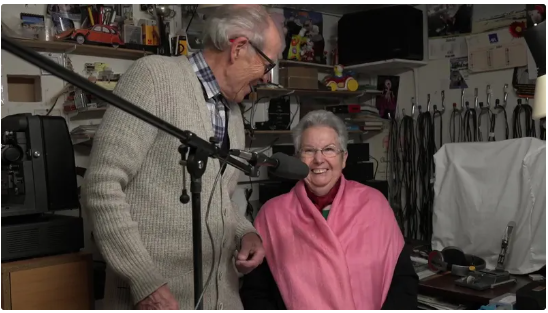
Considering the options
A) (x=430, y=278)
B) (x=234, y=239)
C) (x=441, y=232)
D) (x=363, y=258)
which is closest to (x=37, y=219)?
(x=234, y=239)

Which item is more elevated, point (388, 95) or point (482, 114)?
point (388, 95)

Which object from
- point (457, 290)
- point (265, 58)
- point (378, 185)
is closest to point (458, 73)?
point (378, 185)

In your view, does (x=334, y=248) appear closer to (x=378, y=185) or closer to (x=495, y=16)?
(x=378, y=185)

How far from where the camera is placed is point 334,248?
78.4 inches

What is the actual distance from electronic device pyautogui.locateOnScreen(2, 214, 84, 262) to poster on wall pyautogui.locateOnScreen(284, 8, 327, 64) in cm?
207

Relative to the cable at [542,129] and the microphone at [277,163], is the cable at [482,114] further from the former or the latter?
the microphone at [277,163]

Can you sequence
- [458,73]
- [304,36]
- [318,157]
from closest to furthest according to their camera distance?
1. [318,157]
2. [458,73]
3. [304,36]

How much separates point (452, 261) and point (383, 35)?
5.95ft

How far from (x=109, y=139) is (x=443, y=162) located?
211cm

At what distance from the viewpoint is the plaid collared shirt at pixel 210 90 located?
1442mm

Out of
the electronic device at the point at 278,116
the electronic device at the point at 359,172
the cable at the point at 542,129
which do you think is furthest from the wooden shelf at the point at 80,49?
the cable at the point at 542,129

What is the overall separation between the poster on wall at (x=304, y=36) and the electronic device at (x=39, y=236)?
207 centimetres

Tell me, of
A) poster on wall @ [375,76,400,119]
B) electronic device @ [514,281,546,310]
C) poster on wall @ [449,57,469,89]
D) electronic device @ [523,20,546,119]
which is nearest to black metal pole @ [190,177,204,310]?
electronic device @ [523,20,546,119]

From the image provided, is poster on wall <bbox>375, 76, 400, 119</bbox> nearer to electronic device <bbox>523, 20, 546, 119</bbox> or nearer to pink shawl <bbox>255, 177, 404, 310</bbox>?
pink shawl <bbox>255, 177, 404, 310</bbox>
